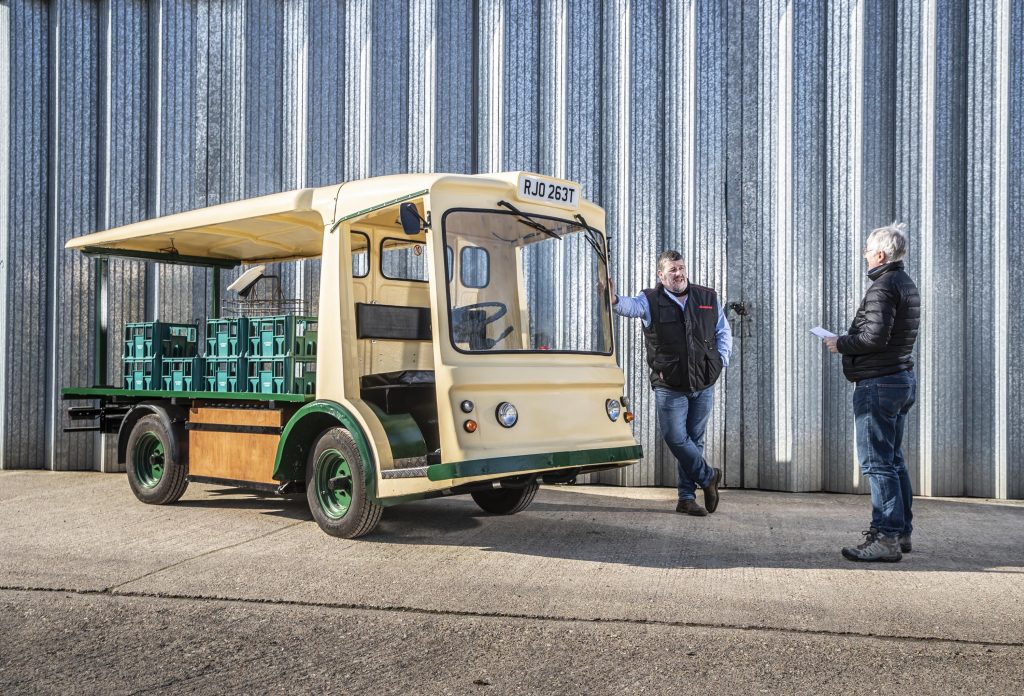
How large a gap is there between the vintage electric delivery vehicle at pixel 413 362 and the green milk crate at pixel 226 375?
0.02 metres

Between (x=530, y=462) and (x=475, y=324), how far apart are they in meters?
1.01

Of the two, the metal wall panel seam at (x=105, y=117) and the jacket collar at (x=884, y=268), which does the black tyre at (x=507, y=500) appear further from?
the metal wall panel seam at (x=105, y=117)

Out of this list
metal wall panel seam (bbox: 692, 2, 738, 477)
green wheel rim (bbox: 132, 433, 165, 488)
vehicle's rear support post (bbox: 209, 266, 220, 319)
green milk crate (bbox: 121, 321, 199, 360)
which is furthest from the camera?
vehicle's rear support post (bbox: 209, 266, 220, 319)

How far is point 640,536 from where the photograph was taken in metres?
6.46

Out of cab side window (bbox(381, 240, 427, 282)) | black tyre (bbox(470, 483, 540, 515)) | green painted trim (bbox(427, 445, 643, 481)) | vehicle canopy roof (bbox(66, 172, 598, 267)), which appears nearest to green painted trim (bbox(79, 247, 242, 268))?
vehicle canopy roof (bbox(66, 172, 598, 267))

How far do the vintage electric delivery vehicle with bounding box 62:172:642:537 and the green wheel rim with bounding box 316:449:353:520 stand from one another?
0.04ft

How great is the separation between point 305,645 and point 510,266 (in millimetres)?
3228

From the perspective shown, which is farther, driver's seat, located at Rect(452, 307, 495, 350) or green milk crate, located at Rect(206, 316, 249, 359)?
green milk crate, located at Rect(206, 316, 249, 359)

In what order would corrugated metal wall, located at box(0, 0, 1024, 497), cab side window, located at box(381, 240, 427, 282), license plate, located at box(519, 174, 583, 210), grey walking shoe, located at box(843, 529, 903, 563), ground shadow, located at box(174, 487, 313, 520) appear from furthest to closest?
corrugated metal wall, located at box(0, 0, 1024, 497) → ground shadow, located at box(174, 487, 313, 520) → cab side window, located at box(381, 240, 427, 282) → license plate, located at box(519, 174, 583, 210) → grey walking shoe, located at box(843, 529, 903, 563)

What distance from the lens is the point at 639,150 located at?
30.9ft

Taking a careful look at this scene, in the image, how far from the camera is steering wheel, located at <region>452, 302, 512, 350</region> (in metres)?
6.05

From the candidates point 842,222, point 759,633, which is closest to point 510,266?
point 759,633

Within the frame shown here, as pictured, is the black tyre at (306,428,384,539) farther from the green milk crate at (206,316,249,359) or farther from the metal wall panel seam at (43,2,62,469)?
the metal wall panel seam at (43,2,62,469)

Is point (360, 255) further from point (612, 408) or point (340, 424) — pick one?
point (612, 408)
